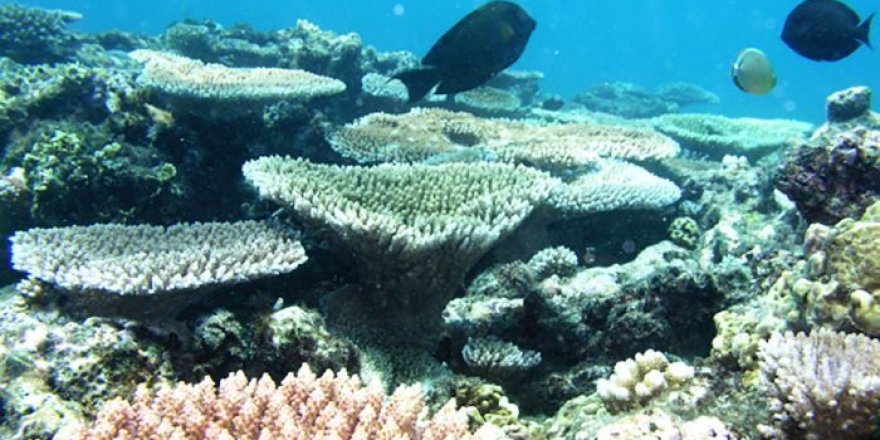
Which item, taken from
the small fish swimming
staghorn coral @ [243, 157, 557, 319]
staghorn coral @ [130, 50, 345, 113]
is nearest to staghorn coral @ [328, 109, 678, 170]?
staghorn coral @ [130, 50, 345, 113]

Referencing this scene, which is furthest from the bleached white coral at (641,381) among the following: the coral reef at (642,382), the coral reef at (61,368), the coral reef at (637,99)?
the coral reef at (637,99)

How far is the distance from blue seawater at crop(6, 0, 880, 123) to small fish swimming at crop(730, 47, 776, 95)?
249 ft

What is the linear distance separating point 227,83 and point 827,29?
269 inches

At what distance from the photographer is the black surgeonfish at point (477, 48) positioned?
6.01 meters

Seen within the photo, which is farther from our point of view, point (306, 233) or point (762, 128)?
point (762, 128)

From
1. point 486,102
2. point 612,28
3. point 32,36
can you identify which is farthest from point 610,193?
point 612,28

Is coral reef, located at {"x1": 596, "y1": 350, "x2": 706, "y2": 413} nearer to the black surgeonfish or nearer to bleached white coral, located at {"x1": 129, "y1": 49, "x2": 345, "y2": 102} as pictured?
the black surgeonfish

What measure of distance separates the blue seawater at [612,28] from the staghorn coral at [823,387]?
267ft

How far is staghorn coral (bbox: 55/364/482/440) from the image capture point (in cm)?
220

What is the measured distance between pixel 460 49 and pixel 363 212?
9.68 feet

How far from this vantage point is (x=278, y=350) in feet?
11.2

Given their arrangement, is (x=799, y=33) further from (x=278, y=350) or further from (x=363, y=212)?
(x=278, y=350)

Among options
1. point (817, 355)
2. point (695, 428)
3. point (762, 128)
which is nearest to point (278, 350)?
point (695, 428)

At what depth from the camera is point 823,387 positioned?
2.11m
